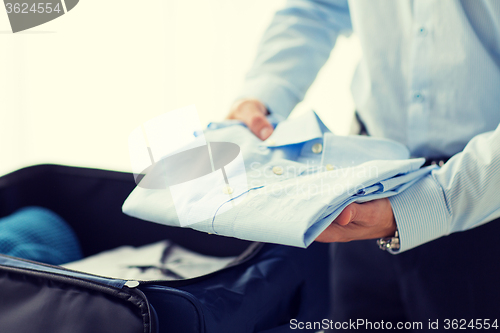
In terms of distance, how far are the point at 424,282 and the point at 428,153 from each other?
0.67 feet

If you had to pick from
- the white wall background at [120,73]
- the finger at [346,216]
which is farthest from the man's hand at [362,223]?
the white wall background at [120,73]

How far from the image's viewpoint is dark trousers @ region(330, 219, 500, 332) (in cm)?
47

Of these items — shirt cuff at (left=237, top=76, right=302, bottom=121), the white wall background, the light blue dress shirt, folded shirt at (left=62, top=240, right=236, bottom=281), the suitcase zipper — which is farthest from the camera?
the white wall background

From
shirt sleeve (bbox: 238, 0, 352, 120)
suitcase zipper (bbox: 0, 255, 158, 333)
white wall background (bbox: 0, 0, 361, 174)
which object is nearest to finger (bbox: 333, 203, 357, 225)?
suitcase zipper (bbox: 0, 255, 158, 333)

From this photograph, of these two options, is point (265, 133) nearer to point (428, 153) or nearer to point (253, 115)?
point (253, 115)

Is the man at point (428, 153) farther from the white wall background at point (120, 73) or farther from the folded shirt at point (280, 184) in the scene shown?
the white wall background at point (120, 73)

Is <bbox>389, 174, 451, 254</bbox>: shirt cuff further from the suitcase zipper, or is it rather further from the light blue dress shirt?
the suitcase zipper

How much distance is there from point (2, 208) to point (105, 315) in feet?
1.74

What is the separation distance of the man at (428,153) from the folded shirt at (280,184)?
0.03 m

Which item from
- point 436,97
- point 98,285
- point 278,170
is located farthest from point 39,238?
point 436,97

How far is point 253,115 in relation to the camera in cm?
58

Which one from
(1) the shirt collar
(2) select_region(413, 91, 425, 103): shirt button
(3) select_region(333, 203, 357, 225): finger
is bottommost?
(3) select_region(333, 203, 357, 225): finger

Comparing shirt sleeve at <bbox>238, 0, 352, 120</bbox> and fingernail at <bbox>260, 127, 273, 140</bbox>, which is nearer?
fingernail at <bbox>260, 127, 273, 140</bbox>

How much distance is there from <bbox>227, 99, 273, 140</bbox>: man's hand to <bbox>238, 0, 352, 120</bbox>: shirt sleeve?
43 mm
